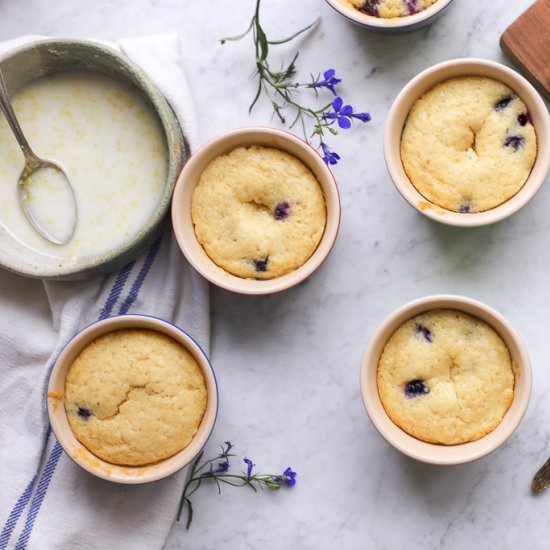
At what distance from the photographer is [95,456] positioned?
2004 millimetres

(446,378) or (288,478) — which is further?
(288,478)

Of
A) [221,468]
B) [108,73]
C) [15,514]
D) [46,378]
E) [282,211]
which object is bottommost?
[15,514]

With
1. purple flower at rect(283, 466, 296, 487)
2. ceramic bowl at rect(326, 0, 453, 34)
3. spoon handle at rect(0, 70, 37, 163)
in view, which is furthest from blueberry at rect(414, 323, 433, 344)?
spoon handle at rect(0, 70, 37, 163)

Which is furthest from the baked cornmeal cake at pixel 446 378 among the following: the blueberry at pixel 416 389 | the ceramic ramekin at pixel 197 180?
the ceramic ramekin at pixel 197 180

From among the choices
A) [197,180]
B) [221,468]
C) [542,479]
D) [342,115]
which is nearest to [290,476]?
[221,468]

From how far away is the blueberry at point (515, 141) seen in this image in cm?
194

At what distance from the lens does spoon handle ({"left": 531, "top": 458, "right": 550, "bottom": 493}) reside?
205 cm

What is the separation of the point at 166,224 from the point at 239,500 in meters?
0.73

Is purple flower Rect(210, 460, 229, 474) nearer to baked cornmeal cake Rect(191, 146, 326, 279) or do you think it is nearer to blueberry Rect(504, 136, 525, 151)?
baked cornmeal cake Rect(191, 146, 326, 279)

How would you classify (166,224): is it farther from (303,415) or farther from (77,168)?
(303,415)

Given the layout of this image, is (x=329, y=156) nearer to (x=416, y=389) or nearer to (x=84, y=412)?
(x=416, y=389)

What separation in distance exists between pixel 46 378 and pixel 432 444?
961 mm

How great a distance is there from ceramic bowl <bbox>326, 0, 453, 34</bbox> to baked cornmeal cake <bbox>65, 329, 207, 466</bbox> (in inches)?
34.8

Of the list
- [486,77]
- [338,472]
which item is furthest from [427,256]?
[338,472]
